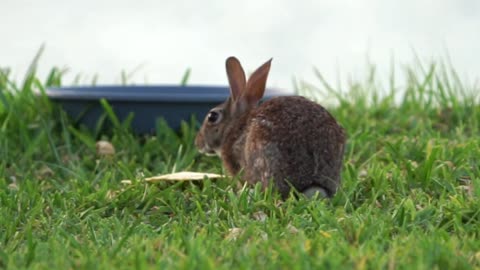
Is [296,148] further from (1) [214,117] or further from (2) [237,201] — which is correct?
(1) [214,117]

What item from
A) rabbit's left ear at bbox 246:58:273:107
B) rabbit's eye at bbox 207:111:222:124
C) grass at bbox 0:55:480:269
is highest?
rabbit's left ear at bbox 246:58:273:107

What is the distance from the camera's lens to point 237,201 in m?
4.59

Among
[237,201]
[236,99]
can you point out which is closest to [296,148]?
[237,201]

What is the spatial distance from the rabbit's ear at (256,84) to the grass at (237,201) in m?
0.53

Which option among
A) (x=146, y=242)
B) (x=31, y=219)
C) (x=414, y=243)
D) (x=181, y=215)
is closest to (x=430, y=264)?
(x=414, y=243)

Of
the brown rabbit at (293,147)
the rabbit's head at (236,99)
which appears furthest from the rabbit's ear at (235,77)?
the brown rabbit at (293,147)

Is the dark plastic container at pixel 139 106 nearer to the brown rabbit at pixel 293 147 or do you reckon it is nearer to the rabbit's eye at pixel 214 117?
the rabbit's eye at pixel 214 117

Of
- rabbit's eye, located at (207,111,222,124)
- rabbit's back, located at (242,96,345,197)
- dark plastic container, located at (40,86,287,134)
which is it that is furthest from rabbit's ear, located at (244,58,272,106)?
dark plastic container, located at (40,86,287,134)

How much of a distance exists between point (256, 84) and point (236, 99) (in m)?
0.15

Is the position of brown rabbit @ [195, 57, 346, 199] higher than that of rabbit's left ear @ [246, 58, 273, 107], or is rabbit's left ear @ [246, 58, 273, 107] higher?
rabbit's left ear @ [246, 58, 273, 107]

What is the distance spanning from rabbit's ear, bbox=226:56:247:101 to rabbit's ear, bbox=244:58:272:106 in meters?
0.05

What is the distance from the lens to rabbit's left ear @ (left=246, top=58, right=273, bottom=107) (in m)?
5.28

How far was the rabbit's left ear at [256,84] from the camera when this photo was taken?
5.28 m

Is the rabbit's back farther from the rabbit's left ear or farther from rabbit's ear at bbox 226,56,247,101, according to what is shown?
rabbit's ear at bbox 226,56,247,101
